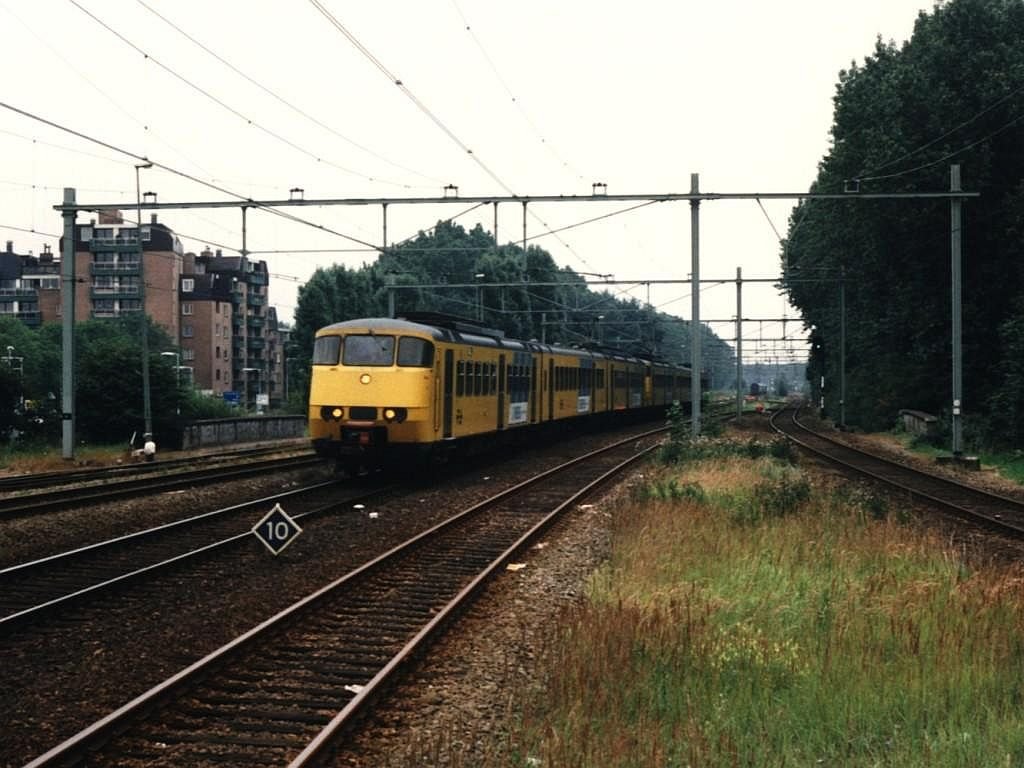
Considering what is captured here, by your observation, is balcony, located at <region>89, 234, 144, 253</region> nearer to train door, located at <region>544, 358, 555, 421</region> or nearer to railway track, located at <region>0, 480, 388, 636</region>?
train door, located at <region>544, 358, 555, 421</region>

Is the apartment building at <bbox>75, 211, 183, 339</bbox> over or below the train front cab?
over

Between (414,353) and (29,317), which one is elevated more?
(29,317)

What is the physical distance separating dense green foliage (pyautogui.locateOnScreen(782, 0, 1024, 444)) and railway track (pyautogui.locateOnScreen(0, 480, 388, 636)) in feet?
67.3

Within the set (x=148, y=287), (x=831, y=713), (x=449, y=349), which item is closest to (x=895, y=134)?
(x=449, y=349)

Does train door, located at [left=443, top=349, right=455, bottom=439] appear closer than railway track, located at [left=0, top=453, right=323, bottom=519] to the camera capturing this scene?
No

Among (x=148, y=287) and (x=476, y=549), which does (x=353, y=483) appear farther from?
(x=148, y=287)

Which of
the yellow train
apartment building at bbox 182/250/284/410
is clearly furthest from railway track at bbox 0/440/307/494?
apartment building at bbox 182/250/284/410

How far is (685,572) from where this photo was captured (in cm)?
1064

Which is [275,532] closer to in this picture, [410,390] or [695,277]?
[410,390]

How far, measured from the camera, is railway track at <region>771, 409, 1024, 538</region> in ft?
52.1

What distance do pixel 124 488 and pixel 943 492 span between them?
1502 cm

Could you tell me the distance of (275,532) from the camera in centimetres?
1241

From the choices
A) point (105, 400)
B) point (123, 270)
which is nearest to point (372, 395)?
point (105, 400)

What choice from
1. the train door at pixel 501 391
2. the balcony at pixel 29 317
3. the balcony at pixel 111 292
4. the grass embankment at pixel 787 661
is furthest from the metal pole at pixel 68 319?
the balcony at pixel 29 317
